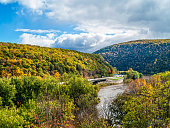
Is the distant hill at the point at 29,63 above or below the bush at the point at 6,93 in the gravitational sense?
above

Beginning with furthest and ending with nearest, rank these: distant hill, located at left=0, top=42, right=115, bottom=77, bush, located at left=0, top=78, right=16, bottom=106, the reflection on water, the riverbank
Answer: distant hill, located at left=0, top=42, right=115, bottom=77, bush, located at left=0, top=78, right=16, bottom=106, the reflection on water, the riverbank

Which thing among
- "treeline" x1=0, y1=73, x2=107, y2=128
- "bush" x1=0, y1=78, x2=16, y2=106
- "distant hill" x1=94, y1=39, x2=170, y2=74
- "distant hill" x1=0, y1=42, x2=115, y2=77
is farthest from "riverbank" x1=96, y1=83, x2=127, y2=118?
"distant hill" x1=94, y1=39, x2=170, y2=74

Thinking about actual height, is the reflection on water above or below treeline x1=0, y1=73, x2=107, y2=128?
below

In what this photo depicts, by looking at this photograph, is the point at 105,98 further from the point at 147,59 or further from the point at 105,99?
the point at 147,59

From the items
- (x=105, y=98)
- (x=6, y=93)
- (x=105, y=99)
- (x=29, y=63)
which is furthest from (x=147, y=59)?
(x=6, y=93)

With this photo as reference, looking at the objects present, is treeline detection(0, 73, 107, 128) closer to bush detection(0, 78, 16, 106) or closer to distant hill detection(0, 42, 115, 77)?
bush detection(0, 78, 16, 106)

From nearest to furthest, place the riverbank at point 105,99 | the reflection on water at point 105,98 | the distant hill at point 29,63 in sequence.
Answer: the riverbank at point 105,99
the reflection on water at point 105,98
the distant hill at point 29,63

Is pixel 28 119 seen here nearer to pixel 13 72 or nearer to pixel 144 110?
pixel 144 110

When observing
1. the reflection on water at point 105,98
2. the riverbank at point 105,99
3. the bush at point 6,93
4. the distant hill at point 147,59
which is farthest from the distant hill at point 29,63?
the distant hill at point 147,59

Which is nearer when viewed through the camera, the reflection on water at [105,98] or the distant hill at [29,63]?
the reflection on water at [105,98]

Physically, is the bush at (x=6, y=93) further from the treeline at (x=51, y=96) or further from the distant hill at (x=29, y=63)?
the distant hill at (x=29, y=63)

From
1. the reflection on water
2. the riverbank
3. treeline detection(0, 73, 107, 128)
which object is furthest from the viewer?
the reflection on water

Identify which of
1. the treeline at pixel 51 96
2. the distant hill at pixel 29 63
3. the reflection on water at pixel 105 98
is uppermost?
the distant hill at pixel 29 63

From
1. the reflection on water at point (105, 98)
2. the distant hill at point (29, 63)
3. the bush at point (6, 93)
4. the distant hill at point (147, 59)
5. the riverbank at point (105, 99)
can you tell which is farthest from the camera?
the distant hill at point (147, 59)
